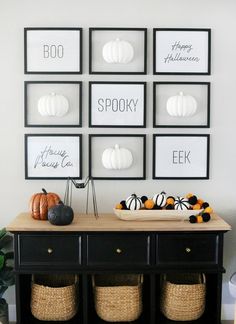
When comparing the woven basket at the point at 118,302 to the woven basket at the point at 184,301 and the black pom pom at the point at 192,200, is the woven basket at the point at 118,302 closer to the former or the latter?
the woven basket at the point at 184,301

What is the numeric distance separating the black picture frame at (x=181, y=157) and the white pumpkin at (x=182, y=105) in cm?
18

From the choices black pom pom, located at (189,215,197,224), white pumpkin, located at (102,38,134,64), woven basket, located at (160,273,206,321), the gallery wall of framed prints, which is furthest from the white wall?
woven basket, located at (160,273,206,321)

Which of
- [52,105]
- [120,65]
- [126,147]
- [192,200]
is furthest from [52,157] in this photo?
[192,200]

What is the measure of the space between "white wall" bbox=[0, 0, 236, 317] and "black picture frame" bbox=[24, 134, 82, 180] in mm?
49

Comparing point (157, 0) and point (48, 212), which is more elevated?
point (157, 0)

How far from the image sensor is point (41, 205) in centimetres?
279

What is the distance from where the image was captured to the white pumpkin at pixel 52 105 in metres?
2.95

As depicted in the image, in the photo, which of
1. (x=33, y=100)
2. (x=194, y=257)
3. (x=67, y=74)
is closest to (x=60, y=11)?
(x=67, y=74)

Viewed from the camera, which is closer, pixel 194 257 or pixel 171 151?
pixel 194 257

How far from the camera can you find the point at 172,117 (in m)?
3.09

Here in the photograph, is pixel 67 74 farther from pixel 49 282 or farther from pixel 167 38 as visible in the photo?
pixel 49 282


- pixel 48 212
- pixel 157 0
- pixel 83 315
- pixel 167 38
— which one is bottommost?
pixel 83 315

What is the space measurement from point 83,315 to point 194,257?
0.82m

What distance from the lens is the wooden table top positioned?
2.63 metres
